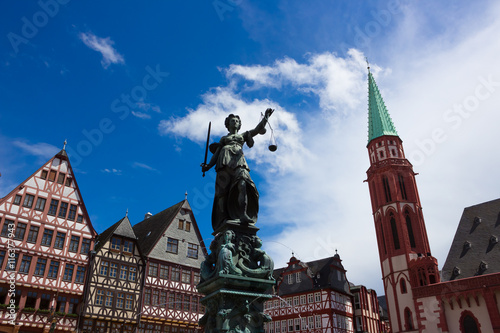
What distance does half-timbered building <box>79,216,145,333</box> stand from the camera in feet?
88.3

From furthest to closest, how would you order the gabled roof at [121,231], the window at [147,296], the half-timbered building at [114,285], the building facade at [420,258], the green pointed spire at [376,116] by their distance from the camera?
1. the green pointed spire at [376,116]
2. the building facade at [420,258]
3. the gabled roof at [121,231]
4. the window at [147,296]
5. the half-timbered building at [114,285]

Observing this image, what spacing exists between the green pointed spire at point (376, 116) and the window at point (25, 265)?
4201 centimetres

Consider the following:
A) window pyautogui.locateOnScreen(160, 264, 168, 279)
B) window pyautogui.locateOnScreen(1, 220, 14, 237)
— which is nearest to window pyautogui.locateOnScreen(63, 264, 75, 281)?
window pyautogui.locateOnScreen(1, 220, 14, 237)

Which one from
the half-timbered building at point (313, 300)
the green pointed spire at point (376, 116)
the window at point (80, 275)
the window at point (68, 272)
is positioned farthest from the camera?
the green pointed spire at point (376, 116)

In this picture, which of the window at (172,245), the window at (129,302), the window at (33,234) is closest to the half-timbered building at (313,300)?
the window at (172,245)

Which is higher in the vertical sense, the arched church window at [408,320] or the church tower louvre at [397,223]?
the church tower louvre at [397,223]

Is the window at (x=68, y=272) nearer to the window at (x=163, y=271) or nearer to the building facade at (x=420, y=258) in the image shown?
the window at (x=163, y=271)

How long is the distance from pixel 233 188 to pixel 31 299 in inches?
941

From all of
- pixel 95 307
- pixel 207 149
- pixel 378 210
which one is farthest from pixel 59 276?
pixel 378 210

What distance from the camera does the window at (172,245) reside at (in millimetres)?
32688

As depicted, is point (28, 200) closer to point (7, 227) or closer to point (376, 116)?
point (7, 227)

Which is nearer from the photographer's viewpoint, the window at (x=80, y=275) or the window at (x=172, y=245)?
the window at (x=80, y=275)

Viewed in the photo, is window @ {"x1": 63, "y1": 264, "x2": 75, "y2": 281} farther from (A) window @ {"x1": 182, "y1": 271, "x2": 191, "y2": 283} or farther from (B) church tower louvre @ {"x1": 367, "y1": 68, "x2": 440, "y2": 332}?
(B) church tower louvre @ {"x1": 367, "y1": 68, "x2": 440, "y2": 332}

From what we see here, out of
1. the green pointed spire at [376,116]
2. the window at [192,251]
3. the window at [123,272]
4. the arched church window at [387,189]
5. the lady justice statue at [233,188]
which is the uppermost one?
the green pointed spire at [376,116]
